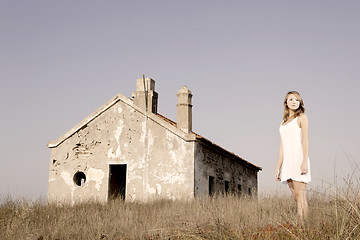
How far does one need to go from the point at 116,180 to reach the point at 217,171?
15.0 feet

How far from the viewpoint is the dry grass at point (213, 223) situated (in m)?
5.40

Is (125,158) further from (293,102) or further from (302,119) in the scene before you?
(302,119)

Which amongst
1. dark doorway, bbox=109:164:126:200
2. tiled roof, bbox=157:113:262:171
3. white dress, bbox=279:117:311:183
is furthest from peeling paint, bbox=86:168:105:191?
white dress, bbox=279:117:311:183

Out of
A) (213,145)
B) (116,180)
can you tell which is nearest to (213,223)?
(213,145)

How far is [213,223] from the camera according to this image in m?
6.34

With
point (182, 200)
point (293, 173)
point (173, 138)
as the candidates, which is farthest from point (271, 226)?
point (173, 138)

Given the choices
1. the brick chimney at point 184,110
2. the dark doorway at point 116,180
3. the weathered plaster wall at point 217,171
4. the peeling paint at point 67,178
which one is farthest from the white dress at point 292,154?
the peeling paint at point 67,178

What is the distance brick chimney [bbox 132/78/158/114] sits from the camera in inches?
616

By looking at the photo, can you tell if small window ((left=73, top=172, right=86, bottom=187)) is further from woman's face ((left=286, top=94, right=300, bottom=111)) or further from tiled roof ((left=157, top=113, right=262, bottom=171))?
woman's face ((left=286, top=94, right=300, bottom=111))

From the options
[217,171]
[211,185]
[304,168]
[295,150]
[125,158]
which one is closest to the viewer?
[304,168]

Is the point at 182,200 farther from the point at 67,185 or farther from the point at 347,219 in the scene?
the point at 347,219

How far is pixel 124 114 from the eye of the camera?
51.3ft

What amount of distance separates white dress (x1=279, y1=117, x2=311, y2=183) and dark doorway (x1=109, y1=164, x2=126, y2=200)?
992cm

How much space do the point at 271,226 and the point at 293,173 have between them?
3.20 ft
